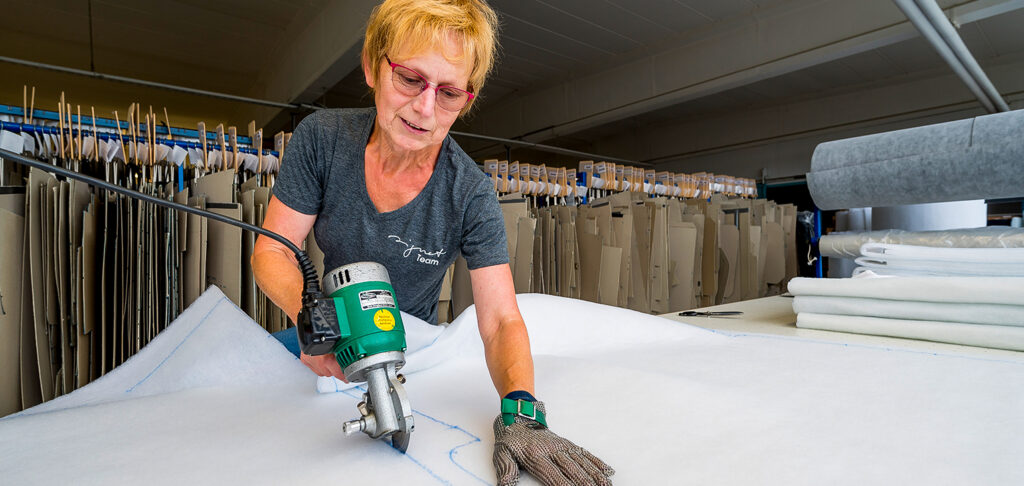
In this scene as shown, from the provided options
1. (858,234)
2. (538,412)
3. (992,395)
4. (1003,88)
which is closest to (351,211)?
(538,412)

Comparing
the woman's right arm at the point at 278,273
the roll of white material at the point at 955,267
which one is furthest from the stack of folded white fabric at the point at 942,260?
the woman's right arm at the point at 278,273

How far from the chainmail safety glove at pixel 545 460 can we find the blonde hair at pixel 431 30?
0.64 meters

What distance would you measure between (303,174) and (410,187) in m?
0.23

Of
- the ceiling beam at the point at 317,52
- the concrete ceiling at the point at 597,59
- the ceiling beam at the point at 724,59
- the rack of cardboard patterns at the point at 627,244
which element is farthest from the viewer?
the concrete ceiling at the point at 597,59

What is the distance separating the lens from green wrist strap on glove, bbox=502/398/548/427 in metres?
0.64

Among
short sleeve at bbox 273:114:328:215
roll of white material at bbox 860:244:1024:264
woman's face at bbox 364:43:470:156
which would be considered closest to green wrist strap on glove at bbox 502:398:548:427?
woman's face at bbox 364:43:470:156

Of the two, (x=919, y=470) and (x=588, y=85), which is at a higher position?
(x=588, y=85)

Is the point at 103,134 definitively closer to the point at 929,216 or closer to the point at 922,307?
the point at 922,307

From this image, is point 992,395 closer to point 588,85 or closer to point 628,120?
point 588,85

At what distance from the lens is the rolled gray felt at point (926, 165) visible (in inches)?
40.0

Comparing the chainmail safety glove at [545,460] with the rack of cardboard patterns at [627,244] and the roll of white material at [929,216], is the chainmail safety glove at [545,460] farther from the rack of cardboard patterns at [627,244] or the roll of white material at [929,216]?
the rack of cardboard patterns at [627,244]

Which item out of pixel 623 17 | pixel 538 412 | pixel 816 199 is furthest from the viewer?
pixel 623 17

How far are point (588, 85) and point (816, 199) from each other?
541cm

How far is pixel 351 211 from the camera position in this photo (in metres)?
1.13
